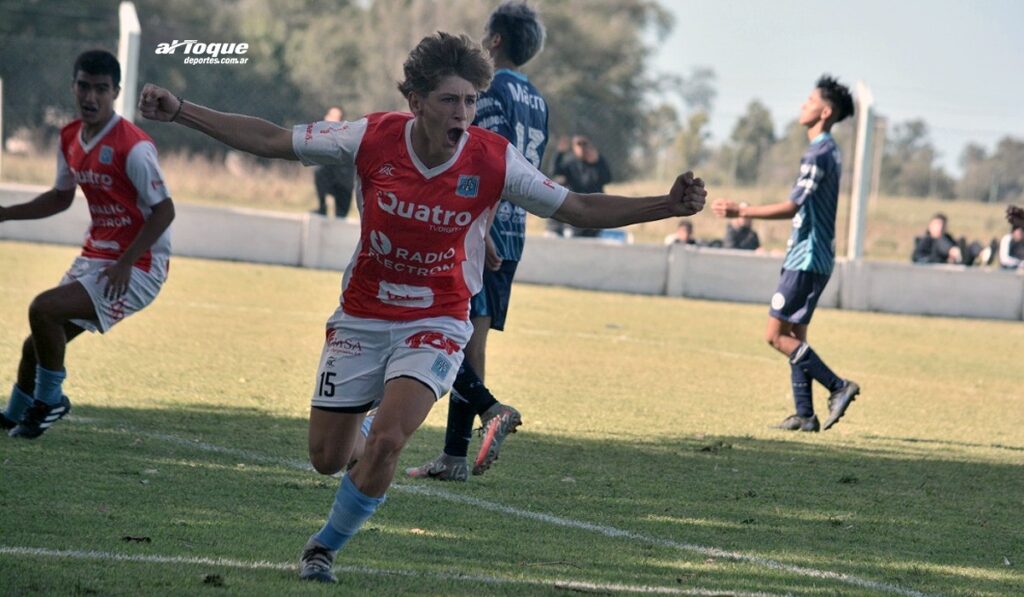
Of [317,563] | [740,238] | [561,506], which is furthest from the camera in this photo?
[740,238]

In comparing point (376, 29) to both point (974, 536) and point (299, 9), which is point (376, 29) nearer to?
point (299, 9)

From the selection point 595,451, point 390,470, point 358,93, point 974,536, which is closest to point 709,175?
point 358,93

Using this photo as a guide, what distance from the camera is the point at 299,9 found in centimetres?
6241

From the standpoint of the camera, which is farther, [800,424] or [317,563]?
[800,424]

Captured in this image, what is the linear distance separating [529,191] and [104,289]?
10.1ft

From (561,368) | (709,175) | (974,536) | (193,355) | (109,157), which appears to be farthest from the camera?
(709,175)

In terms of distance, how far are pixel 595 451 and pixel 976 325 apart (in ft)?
43.7

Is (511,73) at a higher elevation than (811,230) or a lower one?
higher

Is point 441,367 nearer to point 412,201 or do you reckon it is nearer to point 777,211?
point 412,201

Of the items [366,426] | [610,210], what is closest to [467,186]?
[610,210]

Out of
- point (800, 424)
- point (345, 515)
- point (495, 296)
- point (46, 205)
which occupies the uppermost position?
point (46, 205)

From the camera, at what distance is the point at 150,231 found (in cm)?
782

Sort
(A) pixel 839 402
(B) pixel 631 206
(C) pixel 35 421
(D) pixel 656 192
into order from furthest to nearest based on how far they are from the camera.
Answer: (D) pixel 656 192 < (A) pixel 839 402 < (C) pixel 35 421 < (B) pixel 631 206

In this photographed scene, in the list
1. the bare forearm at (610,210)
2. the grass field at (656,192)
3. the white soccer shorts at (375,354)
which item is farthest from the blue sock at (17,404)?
the grass field at (656,192)
